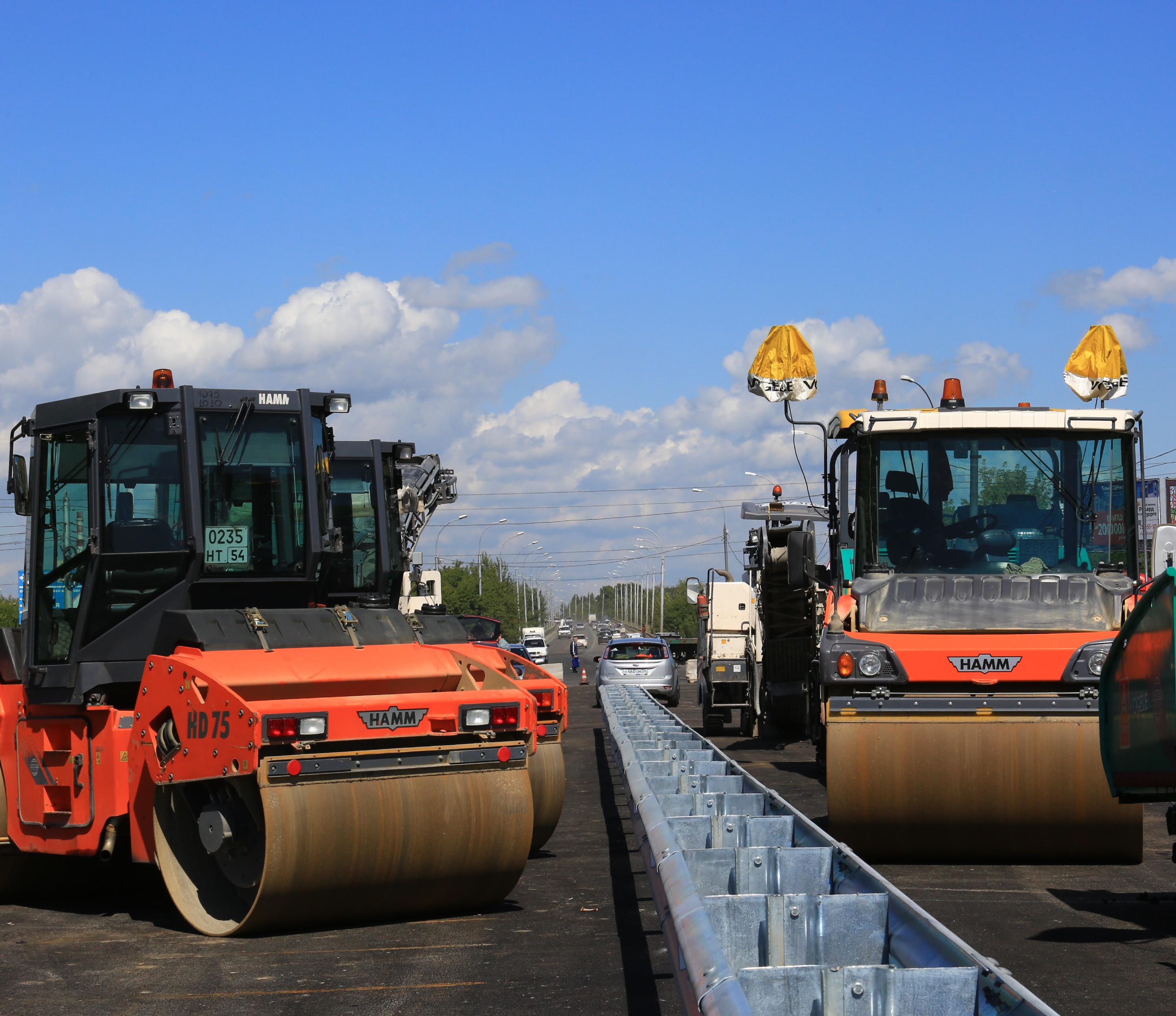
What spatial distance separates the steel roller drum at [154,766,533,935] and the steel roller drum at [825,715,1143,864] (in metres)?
2.89

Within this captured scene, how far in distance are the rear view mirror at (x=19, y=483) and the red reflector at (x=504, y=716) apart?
3.55 meters

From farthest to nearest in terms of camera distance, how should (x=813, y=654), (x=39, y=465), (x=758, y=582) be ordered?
1. (x=758, y=582)
2. (x=813, y=654)
3. (x=39, y=465)

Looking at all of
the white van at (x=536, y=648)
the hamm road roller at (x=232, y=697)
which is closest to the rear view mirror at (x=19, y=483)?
the hamm road roller at (x=232, y=697)

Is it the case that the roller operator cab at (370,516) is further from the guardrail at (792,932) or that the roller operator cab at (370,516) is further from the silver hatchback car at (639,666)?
the silver hatchback car at (639,666)

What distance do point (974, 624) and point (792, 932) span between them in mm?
6511

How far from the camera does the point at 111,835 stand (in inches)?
353

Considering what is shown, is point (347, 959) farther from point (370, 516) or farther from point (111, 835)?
point (370, 516)

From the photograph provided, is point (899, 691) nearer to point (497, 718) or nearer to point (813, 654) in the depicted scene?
point (497, 718)

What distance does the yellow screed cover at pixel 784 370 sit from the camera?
1462cm

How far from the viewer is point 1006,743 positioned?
10289 millimetres

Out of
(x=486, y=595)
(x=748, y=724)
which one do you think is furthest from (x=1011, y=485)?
(x=486, y=595)

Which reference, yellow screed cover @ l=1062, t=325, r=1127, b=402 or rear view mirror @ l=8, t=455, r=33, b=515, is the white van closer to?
yellow screed cover @ l=1062, t=325, r=1127, b=402

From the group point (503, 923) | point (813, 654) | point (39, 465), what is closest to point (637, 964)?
point (503, 923)

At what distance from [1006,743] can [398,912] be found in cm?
443
